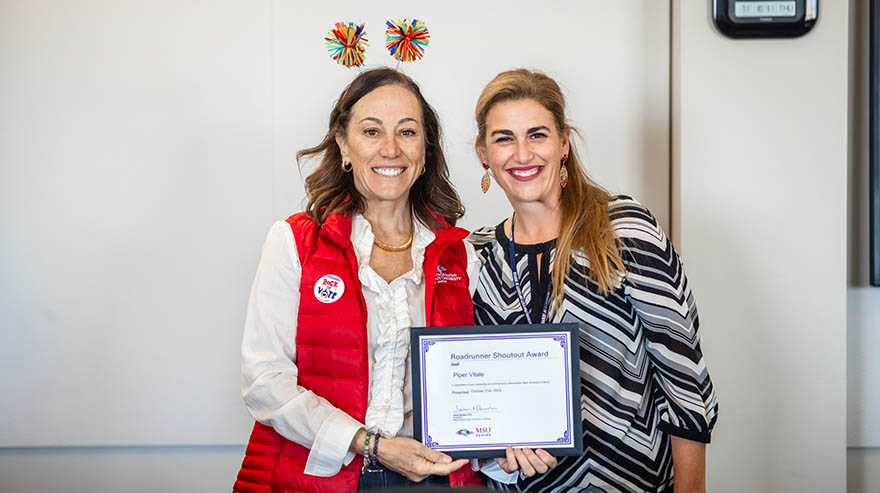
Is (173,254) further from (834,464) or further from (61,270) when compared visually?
(834,464)

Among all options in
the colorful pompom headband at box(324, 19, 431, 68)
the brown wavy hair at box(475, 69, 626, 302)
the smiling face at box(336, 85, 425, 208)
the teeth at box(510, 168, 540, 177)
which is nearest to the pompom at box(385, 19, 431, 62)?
the colorful pompom headband at box(324, 19, 431, 68)

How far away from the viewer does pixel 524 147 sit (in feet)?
6.38

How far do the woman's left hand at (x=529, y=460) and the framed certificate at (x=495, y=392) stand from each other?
0.02m

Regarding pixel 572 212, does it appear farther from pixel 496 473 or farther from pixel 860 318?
pixel 860 318

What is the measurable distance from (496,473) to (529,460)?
0.22 m

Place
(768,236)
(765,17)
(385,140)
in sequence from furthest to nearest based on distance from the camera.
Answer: (768,236) → (765,17) → (385,140)

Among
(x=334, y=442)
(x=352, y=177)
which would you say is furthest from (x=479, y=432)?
(x=352, y=177)

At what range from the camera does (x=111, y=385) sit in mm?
2973

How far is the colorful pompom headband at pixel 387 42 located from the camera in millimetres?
2104

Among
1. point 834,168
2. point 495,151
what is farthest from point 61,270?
point 834,168

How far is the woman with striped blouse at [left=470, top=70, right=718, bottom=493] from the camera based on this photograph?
1845mm

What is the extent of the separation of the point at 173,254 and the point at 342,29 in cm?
136

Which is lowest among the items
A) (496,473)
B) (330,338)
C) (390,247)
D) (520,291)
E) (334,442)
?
(496,473)

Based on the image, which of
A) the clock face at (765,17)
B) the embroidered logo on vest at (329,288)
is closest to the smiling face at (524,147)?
the embroidered logo on vest at (329,288)
